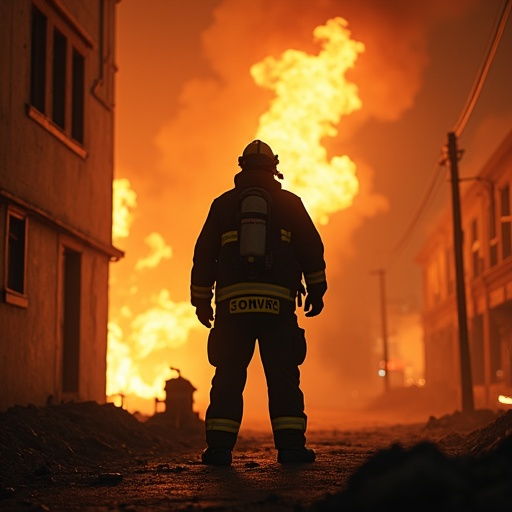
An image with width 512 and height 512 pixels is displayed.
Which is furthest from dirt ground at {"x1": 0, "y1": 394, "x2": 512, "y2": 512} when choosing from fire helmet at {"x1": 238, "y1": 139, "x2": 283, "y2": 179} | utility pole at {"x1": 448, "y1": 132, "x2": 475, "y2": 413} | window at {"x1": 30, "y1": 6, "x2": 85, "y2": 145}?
utility pole at {"x1": 448, "y1": 132, "x2": 475, "y2": 413}

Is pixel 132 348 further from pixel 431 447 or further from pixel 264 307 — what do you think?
pixel 431 447

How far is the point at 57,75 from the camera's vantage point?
1439cm

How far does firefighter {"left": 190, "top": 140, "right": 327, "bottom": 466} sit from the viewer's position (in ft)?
23.9

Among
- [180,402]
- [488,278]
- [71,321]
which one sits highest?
[488,278]

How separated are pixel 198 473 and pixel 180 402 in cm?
962

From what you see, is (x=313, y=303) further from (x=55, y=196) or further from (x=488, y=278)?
(x=488, y=278)

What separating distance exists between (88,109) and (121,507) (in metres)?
11.1

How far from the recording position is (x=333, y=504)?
11.9ft

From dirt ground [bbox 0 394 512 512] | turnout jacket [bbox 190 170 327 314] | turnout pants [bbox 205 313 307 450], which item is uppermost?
turnout jacket [bbox 190 170 327 314]

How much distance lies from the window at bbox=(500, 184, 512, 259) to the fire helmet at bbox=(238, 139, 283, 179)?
20265 millimetres

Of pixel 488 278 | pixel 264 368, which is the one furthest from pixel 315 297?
pixel 488 278

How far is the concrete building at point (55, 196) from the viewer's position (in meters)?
11.8

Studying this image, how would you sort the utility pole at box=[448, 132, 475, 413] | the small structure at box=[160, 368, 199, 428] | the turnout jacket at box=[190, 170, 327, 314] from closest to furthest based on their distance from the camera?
1. the turnout jacket at box=[190, 170, 327, 314]
2. the small structure at box=[160, 368, 199, 428]
3. the utility pole at box=[448, 132, 475, 413]

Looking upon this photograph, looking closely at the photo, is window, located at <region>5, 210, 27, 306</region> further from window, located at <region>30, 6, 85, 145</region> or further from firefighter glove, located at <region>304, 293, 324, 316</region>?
firefighter glove, located at <region>304, 293, 324, 316</region>
